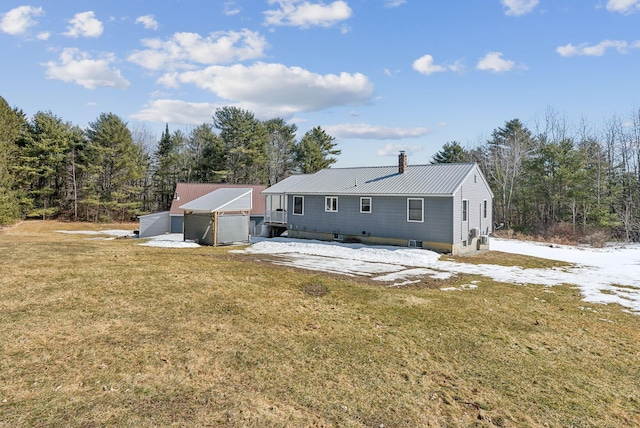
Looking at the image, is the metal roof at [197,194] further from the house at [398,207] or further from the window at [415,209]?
the window at [415,209]

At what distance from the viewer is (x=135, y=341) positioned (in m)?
5.32

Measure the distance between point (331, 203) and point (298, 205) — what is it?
2850 mm

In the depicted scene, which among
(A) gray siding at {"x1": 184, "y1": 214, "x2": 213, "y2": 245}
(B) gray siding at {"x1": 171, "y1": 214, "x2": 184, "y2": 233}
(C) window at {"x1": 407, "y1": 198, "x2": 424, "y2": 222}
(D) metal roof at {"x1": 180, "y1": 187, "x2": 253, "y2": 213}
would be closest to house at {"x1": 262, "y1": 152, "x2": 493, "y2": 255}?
(C) window at {"x1": 407, "y1": 198, "x2": 424, "y2": 222}

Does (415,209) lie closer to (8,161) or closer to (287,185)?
(287,185)

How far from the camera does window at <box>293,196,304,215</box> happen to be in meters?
23.2

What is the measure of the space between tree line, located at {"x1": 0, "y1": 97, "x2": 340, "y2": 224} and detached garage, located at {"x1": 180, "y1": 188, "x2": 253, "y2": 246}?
1866cm

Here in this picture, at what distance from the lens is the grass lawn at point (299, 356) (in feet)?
12.4

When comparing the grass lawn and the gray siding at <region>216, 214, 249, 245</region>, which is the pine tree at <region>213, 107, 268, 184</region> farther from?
the grass lawn

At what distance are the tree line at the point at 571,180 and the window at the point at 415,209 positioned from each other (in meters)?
11.0

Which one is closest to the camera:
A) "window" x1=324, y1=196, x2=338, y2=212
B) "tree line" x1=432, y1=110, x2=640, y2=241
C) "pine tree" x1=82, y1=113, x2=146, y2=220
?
"window" x1=324, y1=196, x2=338, y2=212

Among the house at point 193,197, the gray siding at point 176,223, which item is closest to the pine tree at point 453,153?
the house at point 193,197

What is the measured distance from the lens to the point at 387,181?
20.6 meters

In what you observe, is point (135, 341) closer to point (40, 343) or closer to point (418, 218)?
point (40, 343)

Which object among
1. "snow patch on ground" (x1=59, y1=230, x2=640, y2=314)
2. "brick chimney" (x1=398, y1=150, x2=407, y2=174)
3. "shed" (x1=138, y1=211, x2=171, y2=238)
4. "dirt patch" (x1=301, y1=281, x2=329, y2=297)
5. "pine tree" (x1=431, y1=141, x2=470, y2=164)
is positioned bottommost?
"snow patch on ground" (x1=59, y1=230, x2=640, y2=314)
